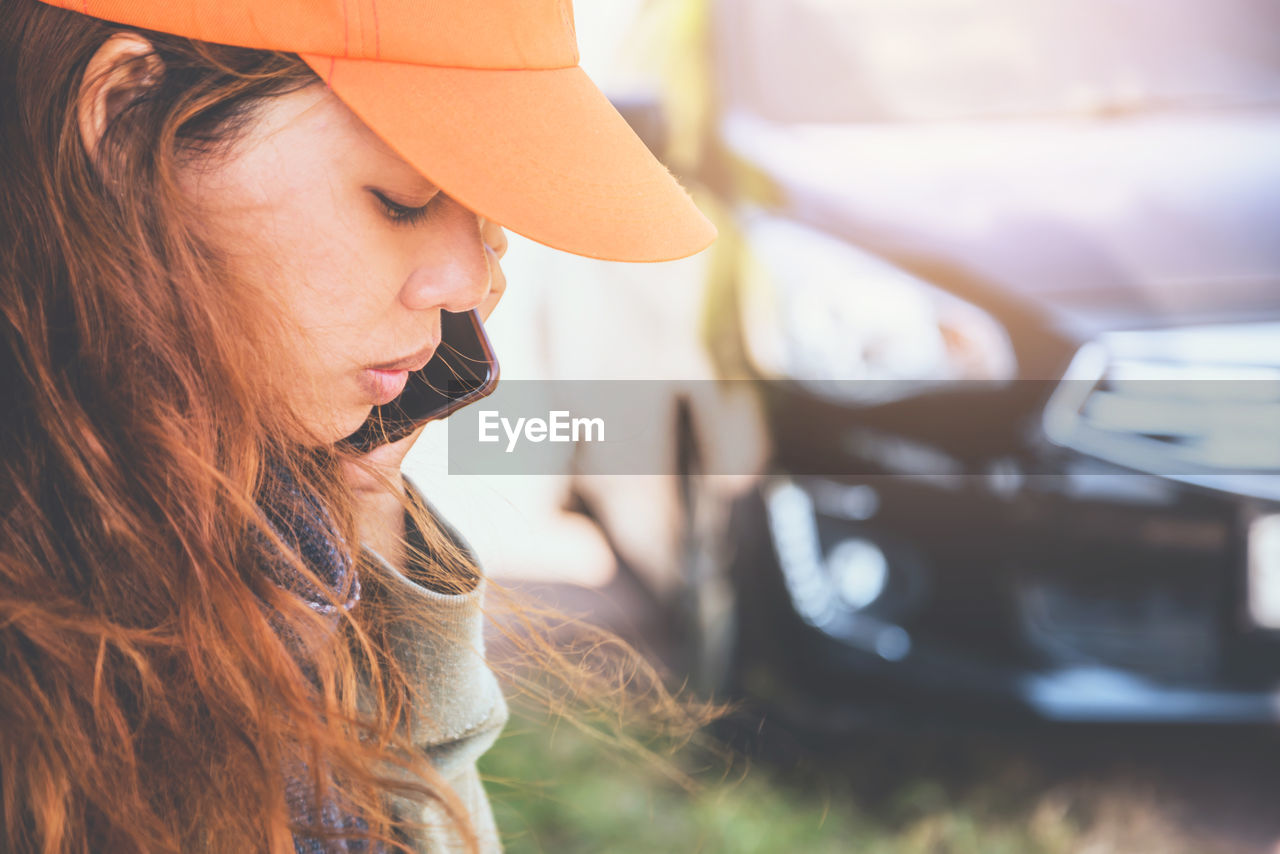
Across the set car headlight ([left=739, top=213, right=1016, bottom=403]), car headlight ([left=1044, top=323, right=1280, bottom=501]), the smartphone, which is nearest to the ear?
the smartphone

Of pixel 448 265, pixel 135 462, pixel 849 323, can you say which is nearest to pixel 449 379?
pixel 448 265

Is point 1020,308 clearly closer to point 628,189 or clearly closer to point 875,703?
point 875,703

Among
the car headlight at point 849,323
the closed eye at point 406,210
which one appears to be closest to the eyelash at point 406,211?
the closed eye at point 406,210

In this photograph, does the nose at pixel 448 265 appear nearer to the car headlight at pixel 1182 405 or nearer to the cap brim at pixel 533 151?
the cap brim at pixel 533 151

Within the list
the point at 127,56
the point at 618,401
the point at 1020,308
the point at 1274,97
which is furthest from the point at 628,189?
the point at 1274,97

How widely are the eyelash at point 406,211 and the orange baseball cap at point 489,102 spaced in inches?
2.0

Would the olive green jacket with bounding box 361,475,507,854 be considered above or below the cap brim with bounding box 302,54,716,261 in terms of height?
below

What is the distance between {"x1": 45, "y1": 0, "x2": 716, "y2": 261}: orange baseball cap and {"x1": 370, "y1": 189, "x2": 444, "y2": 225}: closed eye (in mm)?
50

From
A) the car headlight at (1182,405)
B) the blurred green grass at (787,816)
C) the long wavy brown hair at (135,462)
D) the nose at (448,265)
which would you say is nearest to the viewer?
the long wavy brown hair at (135,462)

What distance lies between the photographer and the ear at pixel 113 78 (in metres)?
0.67

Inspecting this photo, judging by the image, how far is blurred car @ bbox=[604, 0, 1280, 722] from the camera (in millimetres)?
1948

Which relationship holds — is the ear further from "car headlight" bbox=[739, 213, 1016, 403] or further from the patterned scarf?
"car headlight" bbox=[739, 213, 1016, 403]

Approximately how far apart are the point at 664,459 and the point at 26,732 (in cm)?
174

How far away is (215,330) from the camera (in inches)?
27.9
